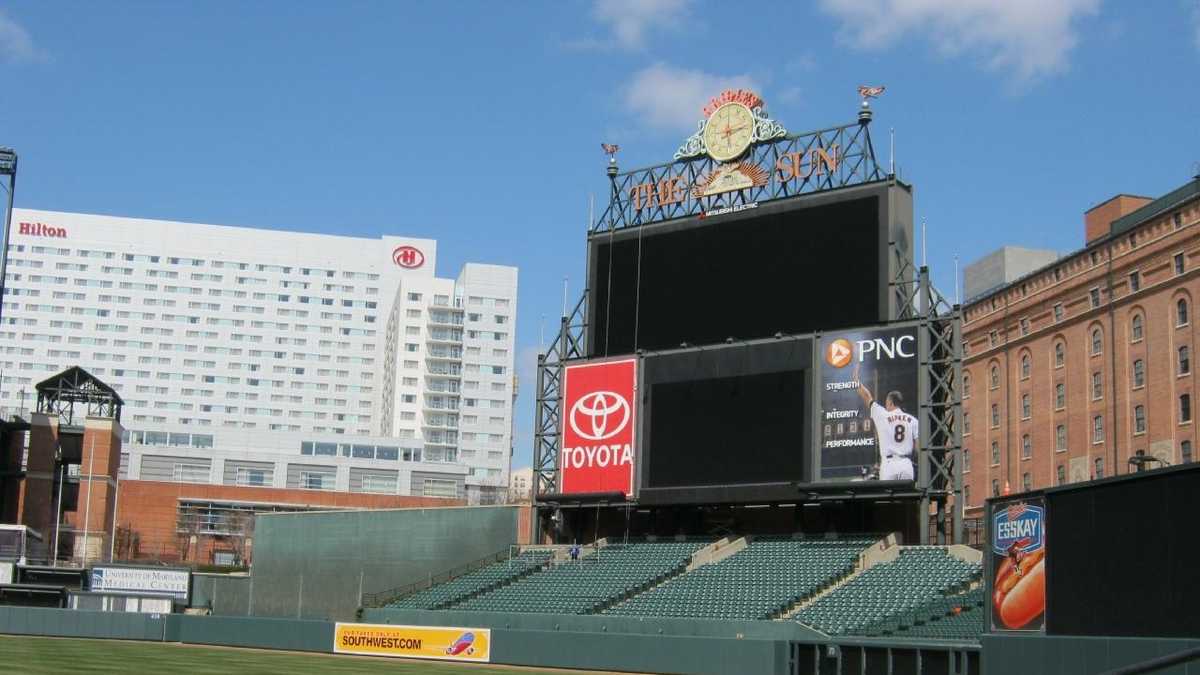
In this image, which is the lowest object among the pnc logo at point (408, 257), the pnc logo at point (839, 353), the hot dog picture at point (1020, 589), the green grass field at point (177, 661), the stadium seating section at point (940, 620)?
the green grass field at point (177, 661)

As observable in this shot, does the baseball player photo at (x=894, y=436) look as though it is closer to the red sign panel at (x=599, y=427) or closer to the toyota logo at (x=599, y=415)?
the red sign panel at (x=599, y=427)

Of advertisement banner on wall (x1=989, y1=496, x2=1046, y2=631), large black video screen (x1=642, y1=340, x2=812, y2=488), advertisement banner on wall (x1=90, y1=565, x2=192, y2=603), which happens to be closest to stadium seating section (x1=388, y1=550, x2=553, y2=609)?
large black video screen (x1=642, y1=340, x2=812, y2=488)

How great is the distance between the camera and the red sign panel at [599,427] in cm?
5025

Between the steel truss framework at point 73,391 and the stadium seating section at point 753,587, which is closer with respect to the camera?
the stadium seating section at point 753,587

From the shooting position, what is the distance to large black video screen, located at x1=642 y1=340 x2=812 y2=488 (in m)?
46.3

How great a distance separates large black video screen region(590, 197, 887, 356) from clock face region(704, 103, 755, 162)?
2866 millimetres

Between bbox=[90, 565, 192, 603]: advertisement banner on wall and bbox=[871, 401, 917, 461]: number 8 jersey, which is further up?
bbox=[871, 401, 917, 461]: number 8 jersey

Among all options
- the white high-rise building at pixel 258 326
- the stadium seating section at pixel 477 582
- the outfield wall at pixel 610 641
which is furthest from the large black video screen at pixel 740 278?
the white high-rise building at pixel 258 326

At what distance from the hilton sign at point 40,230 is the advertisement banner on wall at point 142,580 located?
119 metres

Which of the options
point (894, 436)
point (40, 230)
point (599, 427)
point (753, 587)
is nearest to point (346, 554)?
point (599, 427)

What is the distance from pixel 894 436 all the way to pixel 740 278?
26.9 feet

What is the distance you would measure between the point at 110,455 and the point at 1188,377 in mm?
54465

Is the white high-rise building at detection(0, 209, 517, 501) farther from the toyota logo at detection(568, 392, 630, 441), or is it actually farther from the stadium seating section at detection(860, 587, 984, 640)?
the stadium seating section at detection(860, 587, 984, 640)

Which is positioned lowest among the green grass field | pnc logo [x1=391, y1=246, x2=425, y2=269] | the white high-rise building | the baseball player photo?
the green grass field
